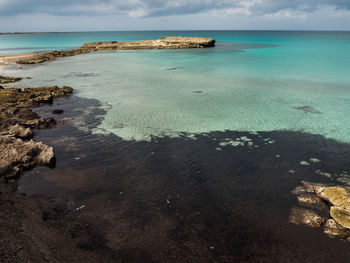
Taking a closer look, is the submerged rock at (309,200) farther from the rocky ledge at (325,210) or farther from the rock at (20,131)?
the rock at (20,131)

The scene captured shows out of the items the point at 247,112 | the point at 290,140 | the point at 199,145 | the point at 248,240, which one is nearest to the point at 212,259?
the point at 248,240

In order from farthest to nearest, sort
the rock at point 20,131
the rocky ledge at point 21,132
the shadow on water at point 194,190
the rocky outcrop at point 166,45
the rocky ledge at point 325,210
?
the rocky outcrop at point 166,45 < the rock at point 20,131 < the rocky ledge at point 21,132 < the rocky ledge at point 325,210 < the shadow on water at point 194,190

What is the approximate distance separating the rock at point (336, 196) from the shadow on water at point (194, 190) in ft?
3.73

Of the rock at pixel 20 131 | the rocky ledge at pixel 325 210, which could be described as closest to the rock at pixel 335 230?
the rocky ledge at pixel 325 210

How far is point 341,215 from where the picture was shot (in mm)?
9359

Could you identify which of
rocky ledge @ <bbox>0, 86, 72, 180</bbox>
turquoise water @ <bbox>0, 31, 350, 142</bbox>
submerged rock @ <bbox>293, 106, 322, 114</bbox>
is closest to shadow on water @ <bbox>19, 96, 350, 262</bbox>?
rocky ledge @ <bbox>0, 86, 72, 180</bbox>

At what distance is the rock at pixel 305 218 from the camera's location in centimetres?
928

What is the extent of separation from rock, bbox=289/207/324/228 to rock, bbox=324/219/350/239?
0.24m

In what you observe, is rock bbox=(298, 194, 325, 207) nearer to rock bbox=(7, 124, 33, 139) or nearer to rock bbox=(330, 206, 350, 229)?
rock bbox=(330, 206, 350, 229)

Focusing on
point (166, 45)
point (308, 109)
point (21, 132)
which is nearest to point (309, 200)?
point (308, 109)

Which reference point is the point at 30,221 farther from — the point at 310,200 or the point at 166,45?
the point at 166,45

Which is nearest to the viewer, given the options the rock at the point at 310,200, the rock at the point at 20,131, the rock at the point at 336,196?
the rock at the point at 336,196

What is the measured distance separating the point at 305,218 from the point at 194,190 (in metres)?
4.45

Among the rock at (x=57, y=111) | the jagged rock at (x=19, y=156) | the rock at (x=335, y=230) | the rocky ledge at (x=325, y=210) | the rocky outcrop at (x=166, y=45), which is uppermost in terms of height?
the rocky outcrop at (x=166, y=45)
